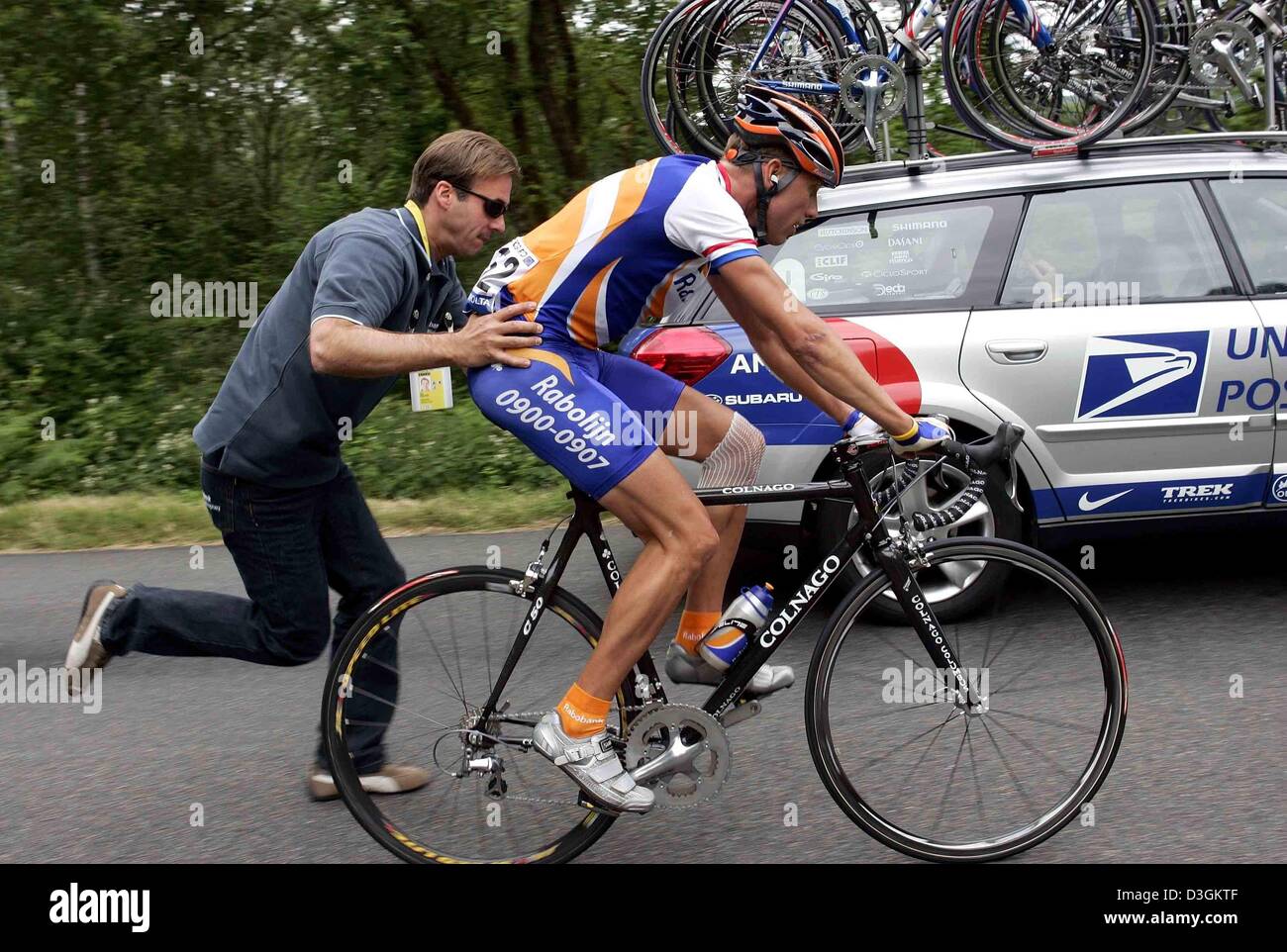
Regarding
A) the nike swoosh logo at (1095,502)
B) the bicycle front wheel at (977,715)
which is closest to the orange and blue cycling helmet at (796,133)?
the bicycle front wheel at (977,715)

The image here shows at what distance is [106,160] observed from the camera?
1126 centimetres

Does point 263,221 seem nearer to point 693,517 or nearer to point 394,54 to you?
point 394,54

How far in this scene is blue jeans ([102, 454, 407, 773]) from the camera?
12.3 ft

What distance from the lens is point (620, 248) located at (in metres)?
3.37

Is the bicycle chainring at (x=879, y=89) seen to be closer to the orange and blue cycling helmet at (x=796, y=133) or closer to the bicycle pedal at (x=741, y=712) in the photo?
the orange and blue cycling helmet at (x=796, y=133)

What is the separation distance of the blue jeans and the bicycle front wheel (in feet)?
3.98

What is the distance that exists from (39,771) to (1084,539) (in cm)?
381

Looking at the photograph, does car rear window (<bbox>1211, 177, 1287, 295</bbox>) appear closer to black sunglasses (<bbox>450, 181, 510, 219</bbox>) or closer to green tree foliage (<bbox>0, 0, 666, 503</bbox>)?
black sunglasses (<bbox>450, 181, 510, 219</bbox>)

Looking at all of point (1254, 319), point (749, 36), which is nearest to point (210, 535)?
point (749, 36)

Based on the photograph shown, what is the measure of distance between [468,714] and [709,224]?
56.2 inches

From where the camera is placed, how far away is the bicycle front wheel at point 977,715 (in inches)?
135

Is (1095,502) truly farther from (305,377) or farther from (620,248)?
(305,377)

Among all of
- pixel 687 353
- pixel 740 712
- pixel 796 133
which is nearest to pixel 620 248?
pixel 796 133
